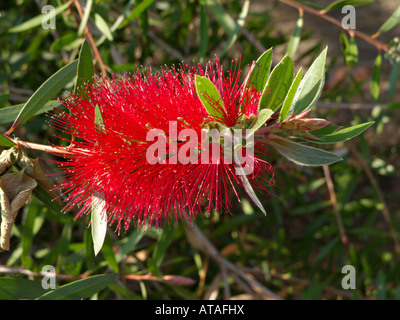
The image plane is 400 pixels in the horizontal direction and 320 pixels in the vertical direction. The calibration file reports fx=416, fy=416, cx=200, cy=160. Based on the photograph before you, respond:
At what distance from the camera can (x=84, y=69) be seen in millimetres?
1161

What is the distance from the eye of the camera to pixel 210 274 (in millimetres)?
2182

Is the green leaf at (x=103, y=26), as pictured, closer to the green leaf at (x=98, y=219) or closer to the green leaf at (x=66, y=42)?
the green leaf at (x=66, y=42)

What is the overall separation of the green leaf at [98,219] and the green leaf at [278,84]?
50 centimetres

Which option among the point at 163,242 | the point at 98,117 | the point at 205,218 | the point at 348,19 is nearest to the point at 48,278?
the point at 163,242

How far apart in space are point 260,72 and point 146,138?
1.08 ft

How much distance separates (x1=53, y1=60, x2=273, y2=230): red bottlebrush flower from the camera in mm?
1024

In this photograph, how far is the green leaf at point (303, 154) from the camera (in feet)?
3.07

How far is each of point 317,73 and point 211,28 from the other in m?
1.34

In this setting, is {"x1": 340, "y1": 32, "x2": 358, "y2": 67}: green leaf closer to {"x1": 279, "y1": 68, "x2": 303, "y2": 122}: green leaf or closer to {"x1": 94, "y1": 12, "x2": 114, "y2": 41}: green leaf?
{"x1": 279, "y1": 68, "x2": 303, "y2": 122}: green leaf

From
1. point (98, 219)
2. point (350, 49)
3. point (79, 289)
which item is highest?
point (350, 49)

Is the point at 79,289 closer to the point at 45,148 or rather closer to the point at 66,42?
the point at 45,148
